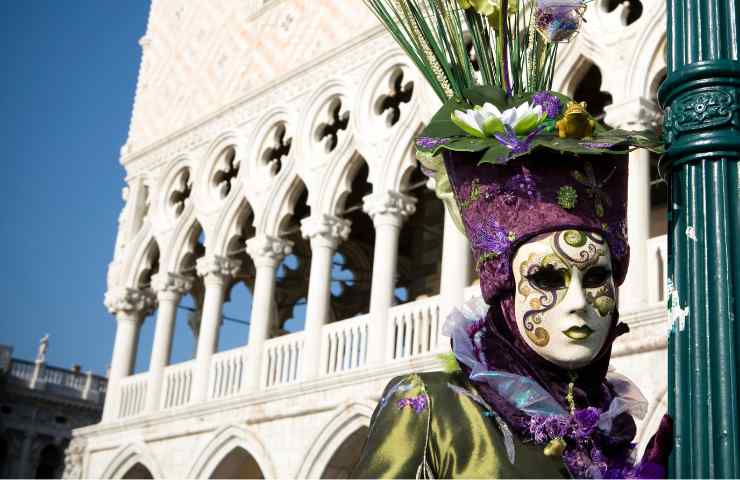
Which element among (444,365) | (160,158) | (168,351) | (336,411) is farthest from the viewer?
(160,158)

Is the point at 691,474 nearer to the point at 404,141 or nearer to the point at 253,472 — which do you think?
the point at 404,141

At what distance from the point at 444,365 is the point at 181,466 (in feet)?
30.3

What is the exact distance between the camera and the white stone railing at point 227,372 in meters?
11.0

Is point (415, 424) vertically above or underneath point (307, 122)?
underneath

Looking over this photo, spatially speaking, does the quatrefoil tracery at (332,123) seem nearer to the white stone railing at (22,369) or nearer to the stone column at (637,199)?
the stone column at (637,199)

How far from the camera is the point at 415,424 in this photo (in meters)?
2.15

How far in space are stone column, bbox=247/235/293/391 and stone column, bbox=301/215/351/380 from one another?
2.31 feet

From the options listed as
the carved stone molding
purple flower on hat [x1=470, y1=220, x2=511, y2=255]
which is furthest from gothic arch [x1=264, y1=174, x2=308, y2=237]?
purple flower on hat [x1=470, y1=220, x2=511, y2=255]

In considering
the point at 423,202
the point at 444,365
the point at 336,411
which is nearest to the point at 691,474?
the point at 444,365

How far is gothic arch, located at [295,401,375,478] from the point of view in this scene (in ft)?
30.3

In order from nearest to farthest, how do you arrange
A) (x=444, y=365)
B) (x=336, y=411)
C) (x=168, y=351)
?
(x=444, y=365) < (x=336, y=411) < (x=168, y=351)

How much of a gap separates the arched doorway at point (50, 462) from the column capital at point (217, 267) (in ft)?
63.8

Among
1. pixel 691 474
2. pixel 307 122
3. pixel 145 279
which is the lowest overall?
pixel 691 474

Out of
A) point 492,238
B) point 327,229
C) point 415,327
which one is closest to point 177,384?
point 327,229
